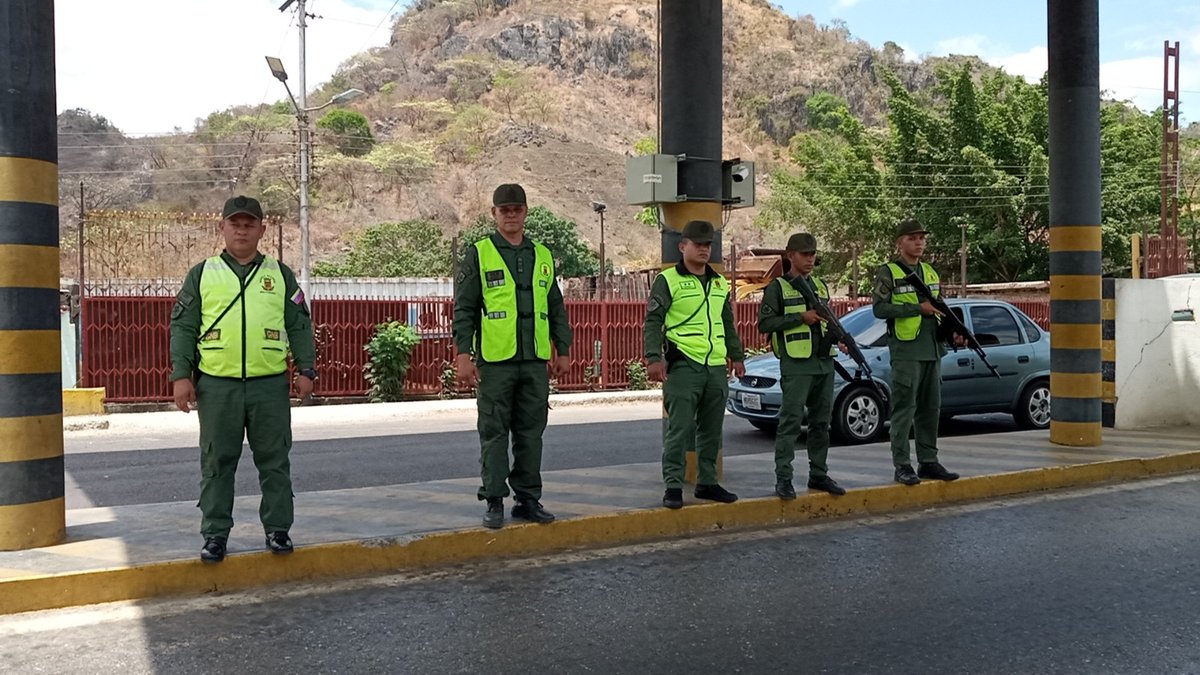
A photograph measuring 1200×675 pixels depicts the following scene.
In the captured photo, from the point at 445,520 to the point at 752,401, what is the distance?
212 inches

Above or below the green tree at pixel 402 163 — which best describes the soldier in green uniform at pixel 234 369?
below

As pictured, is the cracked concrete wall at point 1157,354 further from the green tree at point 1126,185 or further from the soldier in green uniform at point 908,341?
the green tree at point 1126,185

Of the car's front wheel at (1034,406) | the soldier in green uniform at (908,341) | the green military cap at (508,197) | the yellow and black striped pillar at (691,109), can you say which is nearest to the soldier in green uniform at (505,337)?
the green military cap at (508,197)

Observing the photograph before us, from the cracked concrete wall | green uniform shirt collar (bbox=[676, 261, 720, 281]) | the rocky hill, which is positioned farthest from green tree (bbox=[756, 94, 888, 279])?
green uniform shirt collar (bbox=[676, 261, 720, 281])

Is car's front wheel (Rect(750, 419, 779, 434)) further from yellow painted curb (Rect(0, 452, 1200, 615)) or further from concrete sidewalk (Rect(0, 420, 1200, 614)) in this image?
yellow painted curb (Rect(0, 452, 1200, 615))

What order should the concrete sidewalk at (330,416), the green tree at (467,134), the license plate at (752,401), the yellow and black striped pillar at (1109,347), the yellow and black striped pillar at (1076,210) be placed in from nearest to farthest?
the yellow and black striped pillar at (1076,210), the yellow and black striped pillar at (1109,347), the license plate at (752,401), the concrete sidewalk at (330,416), the green tree at (467,134)

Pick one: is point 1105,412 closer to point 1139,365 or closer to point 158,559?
point 1139,365

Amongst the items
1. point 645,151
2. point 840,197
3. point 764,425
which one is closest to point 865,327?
point 764,425

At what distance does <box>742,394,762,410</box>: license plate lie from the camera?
35.1 feet

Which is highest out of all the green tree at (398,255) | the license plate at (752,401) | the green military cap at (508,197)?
the green tree at (398,255)

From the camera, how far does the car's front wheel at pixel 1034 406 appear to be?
1134 cm

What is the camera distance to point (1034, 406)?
11383 millimetres

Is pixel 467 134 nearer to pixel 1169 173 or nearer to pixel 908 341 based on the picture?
pixel 1169 173

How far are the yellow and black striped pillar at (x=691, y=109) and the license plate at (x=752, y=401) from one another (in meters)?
3.45
